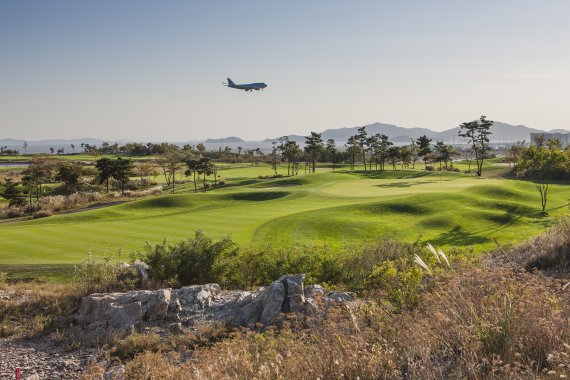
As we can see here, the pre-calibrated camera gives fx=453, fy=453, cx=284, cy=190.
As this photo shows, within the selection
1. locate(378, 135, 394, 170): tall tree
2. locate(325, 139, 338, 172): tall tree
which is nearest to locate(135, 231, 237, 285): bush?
locate(378, 135, 394, 170): tall tree

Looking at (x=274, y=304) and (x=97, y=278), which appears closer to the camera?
(x=274, y=304)

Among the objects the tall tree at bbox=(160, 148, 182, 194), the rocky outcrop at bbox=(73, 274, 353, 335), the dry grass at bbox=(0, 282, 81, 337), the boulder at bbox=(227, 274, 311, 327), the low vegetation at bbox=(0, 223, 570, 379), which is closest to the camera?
the low vegetation at bbox=(0, 223, 570, 379)

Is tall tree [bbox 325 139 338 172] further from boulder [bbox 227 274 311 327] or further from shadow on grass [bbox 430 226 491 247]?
boulder [bbox 227 274 311 327]

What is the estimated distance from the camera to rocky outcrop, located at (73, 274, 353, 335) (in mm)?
11141

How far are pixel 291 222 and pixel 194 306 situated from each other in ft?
54.2

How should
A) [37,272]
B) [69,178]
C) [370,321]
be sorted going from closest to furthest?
[370,321] < [37,272] < [69,178]

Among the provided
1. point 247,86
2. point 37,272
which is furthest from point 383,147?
point 37,272

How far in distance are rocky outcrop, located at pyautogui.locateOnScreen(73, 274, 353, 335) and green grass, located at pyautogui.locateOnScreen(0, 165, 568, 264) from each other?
6.92m

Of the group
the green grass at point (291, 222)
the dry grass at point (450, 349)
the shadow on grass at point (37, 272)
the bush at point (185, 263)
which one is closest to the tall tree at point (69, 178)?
the green grass at point (291, 222)

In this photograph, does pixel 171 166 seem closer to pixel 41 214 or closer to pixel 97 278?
pixel 41 214

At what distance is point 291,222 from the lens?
95.5ft

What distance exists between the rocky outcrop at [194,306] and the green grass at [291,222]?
6.92m

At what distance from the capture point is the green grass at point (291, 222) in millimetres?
22891

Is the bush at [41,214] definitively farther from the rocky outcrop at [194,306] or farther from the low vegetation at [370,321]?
the rocky outcrop at [194,306]
